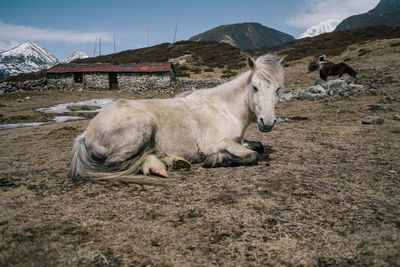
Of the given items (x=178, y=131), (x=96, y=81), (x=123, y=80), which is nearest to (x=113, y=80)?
(x=96, y=81)

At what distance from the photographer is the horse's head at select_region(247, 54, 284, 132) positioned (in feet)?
11.3

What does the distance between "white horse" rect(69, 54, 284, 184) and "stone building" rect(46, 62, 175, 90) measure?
23724 millimetres

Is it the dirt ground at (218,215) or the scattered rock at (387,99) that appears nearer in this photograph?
the dirt ground at (218,215)

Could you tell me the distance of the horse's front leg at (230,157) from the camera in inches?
143

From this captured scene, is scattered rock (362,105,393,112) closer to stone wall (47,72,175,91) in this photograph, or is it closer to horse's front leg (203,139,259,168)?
horse's front leg (203,139,259,168)

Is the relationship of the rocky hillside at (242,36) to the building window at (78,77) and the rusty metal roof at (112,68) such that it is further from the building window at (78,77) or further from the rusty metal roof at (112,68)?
the building window at (78,77)

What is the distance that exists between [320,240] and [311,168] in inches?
77.4

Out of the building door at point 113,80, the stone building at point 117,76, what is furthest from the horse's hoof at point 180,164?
the building door at point 113,80

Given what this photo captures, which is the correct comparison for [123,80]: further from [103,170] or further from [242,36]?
[242,36]

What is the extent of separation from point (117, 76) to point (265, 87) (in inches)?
1069

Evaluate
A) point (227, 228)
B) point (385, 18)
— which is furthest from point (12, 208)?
point (385, 18)

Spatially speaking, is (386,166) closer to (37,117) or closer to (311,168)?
(311,168)

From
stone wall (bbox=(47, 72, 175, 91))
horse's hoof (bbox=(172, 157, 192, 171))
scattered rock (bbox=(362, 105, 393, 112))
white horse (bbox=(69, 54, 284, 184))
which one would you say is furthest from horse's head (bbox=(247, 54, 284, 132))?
stone wall (bbox=(47, 72, 175, 91))

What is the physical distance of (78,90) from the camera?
26.2 m
